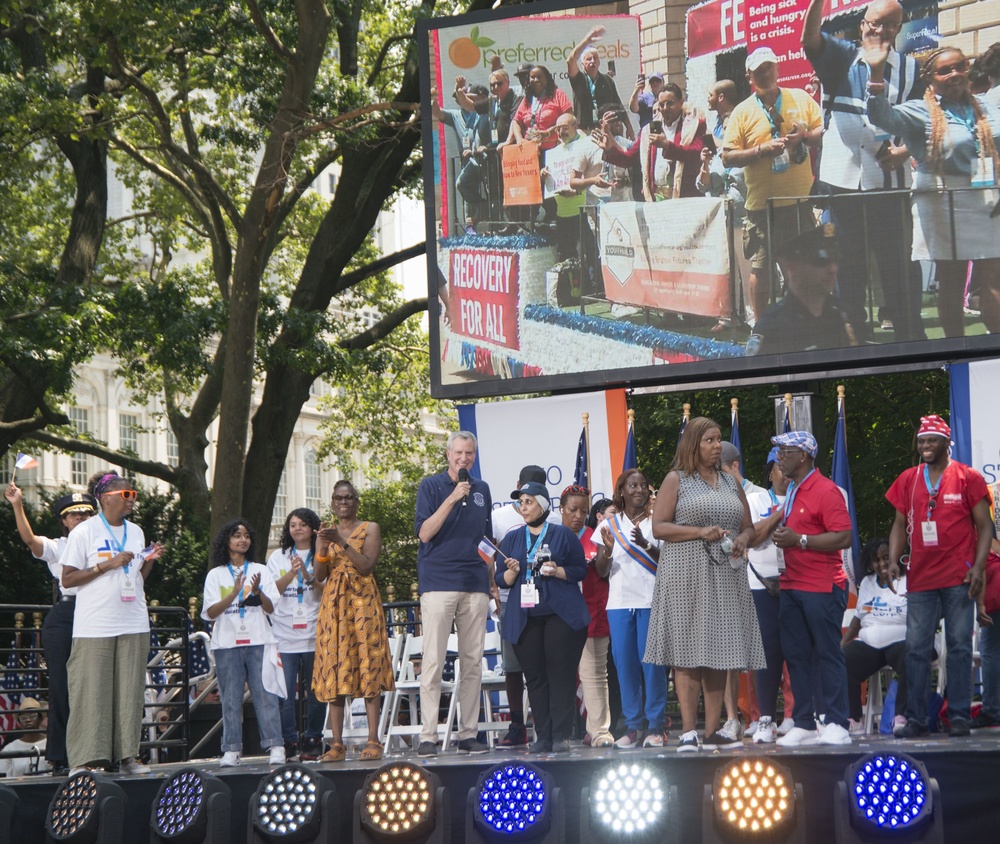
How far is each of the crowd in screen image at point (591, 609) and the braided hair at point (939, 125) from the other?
291 cm

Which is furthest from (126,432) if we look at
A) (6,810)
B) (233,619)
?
(6,810)

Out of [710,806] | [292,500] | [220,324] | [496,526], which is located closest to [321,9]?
[220,324]

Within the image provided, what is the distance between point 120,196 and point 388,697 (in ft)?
134

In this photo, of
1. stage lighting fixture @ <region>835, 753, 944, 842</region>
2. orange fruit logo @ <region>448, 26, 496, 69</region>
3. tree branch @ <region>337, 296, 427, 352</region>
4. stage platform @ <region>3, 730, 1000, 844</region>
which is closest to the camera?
stage lighting fixture @ <region>835, 753, 944, 842</region>

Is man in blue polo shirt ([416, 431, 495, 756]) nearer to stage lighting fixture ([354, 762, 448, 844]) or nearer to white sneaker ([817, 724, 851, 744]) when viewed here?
stage lighting fixture ([354, 762, 448, 844])

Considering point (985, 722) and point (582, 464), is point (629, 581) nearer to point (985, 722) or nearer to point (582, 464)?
point (985, 722)

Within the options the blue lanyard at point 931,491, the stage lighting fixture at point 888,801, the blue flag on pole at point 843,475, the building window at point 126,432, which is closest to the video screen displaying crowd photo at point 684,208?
the blue flag on pole at point 843,475

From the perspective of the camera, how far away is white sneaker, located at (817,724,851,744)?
7.69 meters

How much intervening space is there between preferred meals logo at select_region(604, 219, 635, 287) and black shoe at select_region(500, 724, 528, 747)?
4367mm

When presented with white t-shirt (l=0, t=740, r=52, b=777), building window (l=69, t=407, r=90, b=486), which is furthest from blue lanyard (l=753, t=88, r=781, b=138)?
building window (l=69, t=407, r=90, b=486)

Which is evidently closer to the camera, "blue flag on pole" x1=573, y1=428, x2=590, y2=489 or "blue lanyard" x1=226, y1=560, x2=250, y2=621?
"blue lanyard" x1=226, y1=560, x2=250, y2=621

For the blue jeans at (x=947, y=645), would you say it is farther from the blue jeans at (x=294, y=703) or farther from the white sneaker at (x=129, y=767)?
the white sneaker at (x=129, y=767)

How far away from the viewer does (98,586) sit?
867cm

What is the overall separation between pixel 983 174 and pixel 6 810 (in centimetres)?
820
